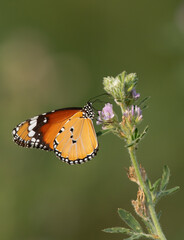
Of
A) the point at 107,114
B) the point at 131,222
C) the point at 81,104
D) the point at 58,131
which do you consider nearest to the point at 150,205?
the point at 131,222

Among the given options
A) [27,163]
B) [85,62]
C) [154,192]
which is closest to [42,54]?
[85,62]

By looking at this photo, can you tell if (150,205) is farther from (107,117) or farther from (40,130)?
(40,130)

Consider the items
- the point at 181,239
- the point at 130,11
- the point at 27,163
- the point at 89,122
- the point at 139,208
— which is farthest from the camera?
the point at 130,11

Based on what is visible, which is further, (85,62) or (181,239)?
(85,62)

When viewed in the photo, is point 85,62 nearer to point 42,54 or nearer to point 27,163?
point 42,54

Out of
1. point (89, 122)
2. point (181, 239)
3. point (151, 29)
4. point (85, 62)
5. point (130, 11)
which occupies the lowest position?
point (181, 239)

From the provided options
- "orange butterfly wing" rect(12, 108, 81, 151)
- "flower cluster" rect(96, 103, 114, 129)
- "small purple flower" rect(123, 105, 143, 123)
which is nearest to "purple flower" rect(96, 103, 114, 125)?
"flower cluster" rect(96, 103, 114, 129)

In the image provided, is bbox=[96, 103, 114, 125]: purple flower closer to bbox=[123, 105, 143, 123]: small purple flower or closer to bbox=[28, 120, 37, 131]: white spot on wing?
bbox=[123, 105, 143, 123]: small purple flower
